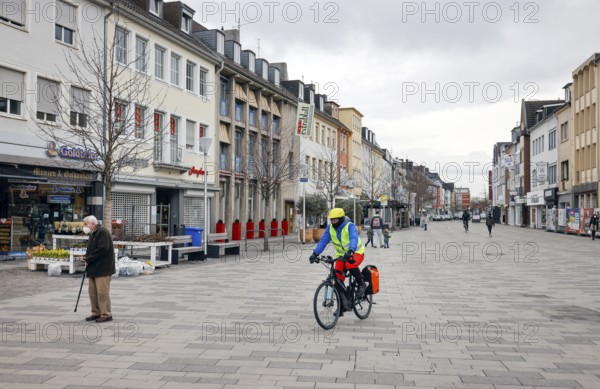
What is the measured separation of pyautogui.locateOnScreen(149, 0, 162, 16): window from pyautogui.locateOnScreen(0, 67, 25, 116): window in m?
10.4

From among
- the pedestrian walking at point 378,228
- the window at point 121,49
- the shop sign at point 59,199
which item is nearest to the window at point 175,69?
the window at point 121,49

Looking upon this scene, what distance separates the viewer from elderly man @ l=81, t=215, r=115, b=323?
29.4ft

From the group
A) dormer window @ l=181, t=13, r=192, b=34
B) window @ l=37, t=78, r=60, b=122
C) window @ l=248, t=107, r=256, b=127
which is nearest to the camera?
window @ l=37, t=78, r=60, b=122

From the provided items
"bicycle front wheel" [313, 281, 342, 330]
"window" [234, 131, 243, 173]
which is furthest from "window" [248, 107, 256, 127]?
"bicycle front wheel" [313, 281, 342, 330]

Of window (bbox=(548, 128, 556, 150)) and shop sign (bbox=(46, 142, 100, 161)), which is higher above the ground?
window (bbox=(548, 128, 556, 150))

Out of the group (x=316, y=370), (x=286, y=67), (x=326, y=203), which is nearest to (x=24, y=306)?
(x=316, y=370)

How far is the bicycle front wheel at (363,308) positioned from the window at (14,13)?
618 inches

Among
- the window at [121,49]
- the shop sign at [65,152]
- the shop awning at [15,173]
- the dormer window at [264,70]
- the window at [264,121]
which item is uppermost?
the dormer window at [264,70]

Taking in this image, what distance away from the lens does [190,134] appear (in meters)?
30.9

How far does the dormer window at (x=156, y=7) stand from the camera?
2823 centimetres

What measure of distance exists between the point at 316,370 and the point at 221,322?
309cm

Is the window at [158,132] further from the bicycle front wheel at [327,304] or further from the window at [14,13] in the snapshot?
the bicycle front wheel at [327,304]

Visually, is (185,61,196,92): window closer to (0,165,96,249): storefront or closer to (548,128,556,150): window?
(0,165,96,249): storefront

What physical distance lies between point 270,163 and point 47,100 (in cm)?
1106
